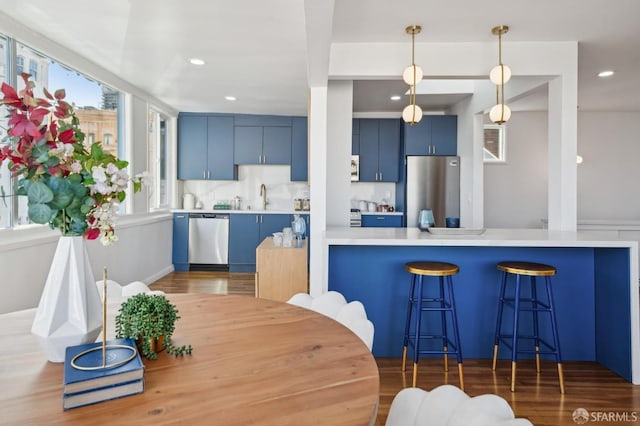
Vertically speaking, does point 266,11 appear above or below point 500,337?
above

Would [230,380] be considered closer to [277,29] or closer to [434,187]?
[277,29]

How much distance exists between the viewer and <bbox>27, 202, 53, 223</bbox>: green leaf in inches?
35.0

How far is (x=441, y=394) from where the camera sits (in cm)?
82

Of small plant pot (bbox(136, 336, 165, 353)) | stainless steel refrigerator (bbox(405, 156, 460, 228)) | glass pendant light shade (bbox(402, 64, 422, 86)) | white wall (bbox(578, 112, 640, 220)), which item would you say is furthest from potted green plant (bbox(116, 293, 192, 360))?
white wall (bbox(578, 112, 640, 220))

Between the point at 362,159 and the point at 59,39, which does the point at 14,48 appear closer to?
the point at 59,39

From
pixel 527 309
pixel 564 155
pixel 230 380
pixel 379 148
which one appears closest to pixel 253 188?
pixel 379 148

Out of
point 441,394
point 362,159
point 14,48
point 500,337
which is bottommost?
point 500,337

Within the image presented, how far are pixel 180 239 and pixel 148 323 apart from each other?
5.15 meters

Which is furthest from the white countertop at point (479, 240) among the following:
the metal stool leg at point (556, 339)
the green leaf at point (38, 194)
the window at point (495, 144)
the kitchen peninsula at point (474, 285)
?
the window at point (495, 144)

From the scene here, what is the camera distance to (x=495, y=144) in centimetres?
610

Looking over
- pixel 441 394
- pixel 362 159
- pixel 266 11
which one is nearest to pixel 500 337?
pixel 441 394

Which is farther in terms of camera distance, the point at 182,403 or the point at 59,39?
the point at 59,39

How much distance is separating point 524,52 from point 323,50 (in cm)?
209

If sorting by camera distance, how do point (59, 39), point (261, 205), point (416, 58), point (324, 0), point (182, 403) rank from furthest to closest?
point (261, 205) < point (416, 58) < point (59, 39) < point (324, 0) < point (182, 403)
